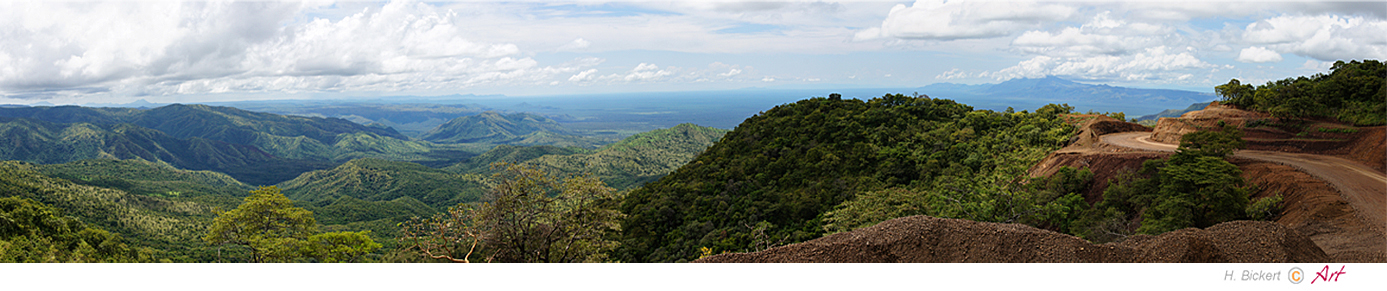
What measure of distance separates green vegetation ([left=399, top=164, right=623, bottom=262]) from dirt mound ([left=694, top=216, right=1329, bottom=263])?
310cm

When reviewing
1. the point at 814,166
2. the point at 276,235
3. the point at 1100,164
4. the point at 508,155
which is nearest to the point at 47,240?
the point at 276,235

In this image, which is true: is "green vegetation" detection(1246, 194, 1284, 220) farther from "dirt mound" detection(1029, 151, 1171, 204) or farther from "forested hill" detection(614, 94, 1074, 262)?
"forested hill" detection(614, 94, 1074, 262)

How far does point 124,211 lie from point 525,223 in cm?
5922

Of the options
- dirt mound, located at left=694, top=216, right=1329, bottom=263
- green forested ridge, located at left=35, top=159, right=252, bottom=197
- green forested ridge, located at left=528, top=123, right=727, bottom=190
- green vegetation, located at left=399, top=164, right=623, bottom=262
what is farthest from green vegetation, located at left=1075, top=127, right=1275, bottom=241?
green forested ridge, located at left=35, top=159, right=252, bottom=197

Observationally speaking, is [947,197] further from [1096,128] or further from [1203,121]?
[1096,128]

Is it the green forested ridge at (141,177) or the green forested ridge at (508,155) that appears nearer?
the green forested ridge at (141,177)

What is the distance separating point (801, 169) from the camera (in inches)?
1228

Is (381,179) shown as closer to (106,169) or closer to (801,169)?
(106,169)

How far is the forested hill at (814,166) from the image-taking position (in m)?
23.3

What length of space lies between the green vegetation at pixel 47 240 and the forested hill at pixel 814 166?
16830 millimetres

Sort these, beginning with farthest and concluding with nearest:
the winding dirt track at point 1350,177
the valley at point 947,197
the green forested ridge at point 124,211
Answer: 1. the green forested ridge at point 124,211
2. the winding dirt track at point 1350,177
3. the valley at point 947,197

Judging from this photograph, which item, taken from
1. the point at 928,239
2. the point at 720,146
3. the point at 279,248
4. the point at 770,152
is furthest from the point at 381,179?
Answer: the point at 928,239

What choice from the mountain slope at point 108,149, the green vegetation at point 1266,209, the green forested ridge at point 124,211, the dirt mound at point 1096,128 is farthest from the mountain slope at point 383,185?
the green vegetation at point 1266,209

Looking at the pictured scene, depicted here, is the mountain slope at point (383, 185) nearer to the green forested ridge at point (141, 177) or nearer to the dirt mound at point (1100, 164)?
the green forested ridge at point (141, 177)
